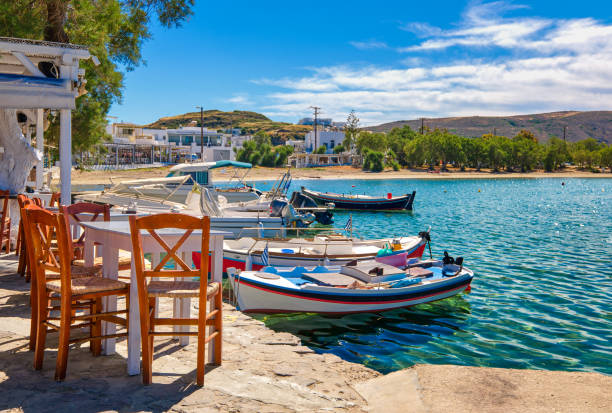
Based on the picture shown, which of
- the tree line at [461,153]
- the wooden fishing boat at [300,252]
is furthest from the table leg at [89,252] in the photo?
the tree line at [461,153]

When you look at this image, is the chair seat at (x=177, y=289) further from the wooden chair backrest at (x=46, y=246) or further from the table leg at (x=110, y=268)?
the wooden chair backrest at (x=46, y=246)

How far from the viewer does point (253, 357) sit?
5523mm

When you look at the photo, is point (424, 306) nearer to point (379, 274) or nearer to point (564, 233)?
point (379, 274)

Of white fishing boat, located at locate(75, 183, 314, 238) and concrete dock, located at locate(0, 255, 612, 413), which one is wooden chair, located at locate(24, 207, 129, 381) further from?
white fishing boat, located at locate(75, 183, 314, 238)

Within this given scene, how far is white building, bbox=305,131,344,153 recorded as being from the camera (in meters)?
127

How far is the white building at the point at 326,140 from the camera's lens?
5005 inches

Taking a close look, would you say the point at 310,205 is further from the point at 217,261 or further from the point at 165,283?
the point at 165,283

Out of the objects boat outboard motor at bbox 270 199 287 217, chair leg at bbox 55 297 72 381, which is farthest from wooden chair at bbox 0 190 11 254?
boat outboard motor at bbox 270 199 287 217

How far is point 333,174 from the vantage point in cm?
9325

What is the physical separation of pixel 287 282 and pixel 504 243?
1566 cm

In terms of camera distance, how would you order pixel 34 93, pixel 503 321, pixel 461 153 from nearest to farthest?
pixel 34 93
pixel 503 321
pixel 461 153

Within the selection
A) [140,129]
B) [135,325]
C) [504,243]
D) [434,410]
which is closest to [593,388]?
[434,410]

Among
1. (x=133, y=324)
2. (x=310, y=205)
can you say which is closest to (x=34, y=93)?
(x=133, y=324)

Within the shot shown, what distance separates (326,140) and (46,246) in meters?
125
